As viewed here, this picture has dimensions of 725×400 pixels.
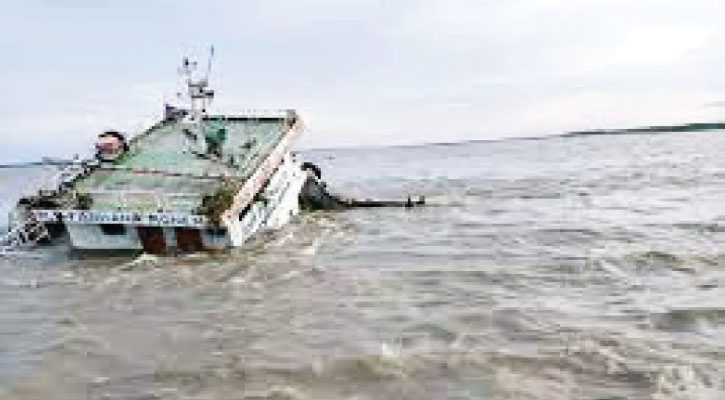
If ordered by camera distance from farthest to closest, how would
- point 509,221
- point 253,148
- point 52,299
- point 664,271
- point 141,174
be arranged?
1. point 509,221
2. point 253,148
3. point 141,174
4. point 52,299
5. point 664,271

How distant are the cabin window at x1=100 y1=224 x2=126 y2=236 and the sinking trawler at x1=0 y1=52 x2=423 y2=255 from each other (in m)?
0.03

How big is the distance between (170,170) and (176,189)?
1.41m

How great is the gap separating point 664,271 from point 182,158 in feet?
46.8

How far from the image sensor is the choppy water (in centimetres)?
1176

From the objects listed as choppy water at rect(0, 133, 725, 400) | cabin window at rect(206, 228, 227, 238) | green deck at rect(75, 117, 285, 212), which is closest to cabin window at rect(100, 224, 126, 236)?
green deck at rect(75, 117, 285, 212)

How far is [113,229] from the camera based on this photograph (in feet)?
79.2

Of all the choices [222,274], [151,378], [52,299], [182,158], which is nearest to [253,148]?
[182,158]

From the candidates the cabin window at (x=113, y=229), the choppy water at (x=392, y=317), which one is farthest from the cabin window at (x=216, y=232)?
the cabin window at (x=113, y=229)

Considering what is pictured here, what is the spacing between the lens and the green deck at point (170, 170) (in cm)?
2378

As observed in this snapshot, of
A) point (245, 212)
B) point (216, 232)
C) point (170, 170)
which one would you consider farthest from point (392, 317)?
point (170, 170)

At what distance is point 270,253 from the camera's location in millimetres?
23656

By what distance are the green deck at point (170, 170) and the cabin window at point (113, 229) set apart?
1.94 feet

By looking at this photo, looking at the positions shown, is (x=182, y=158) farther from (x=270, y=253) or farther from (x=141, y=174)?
(x=270, y=253)

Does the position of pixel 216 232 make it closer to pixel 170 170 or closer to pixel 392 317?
pixel 170 170
